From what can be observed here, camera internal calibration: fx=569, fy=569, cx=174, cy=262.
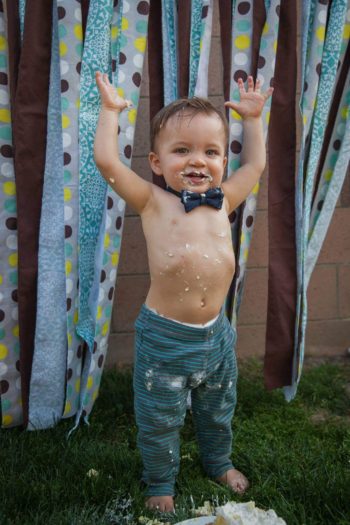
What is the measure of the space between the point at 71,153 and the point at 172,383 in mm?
983

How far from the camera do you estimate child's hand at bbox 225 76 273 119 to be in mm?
2098

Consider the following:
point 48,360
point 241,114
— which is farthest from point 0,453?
point 241,114

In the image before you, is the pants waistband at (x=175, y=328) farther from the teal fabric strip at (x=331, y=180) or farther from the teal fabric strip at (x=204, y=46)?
the teal fabric strip at (x=204, y=46)

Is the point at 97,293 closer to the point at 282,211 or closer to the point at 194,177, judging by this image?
the point at 194,177

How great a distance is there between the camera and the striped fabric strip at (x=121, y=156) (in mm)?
2172

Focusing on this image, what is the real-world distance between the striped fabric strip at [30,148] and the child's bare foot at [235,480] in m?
0.92

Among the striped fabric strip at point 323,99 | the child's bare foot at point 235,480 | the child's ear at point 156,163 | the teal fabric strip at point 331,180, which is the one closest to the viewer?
the child's ear at point 156,163

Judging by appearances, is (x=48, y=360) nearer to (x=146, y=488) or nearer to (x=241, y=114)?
(x=146, y=488)

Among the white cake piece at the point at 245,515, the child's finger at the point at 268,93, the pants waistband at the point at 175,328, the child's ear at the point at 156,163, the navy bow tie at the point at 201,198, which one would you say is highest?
the child's finger at the point at 268,93

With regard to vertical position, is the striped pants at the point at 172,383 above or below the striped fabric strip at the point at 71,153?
below

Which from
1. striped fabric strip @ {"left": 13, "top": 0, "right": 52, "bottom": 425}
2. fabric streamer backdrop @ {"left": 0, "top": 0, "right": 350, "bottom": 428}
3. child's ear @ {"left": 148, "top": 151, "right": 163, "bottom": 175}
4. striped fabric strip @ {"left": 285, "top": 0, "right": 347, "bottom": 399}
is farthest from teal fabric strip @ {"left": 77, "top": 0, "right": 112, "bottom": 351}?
striped fabric strip @ {"left": 285, "top": 0, "right": 347, "bottom": 399}

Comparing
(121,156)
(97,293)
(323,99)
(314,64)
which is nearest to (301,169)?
(323,99)

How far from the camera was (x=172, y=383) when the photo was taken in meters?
1.91

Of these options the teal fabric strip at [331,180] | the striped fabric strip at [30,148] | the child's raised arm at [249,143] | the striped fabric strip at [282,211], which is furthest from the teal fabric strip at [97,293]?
the teal fabric strip at [331,180]
